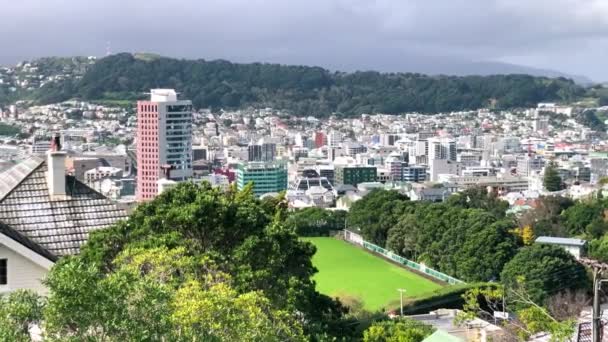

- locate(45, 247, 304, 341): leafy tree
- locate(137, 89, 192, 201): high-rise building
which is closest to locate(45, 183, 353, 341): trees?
locate(45, 247, 304, 341): leafy tree

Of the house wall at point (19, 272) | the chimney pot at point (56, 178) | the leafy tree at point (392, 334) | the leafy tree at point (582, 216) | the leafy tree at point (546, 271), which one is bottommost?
the leafy tree at point (582, 216)

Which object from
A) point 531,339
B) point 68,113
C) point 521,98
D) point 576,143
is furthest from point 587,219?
point 521,98

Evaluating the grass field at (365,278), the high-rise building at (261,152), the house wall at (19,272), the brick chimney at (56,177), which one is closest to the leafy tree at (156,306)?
the house wall at (19,272)

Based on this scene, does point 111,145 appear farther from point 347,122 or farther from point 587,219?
point 587,219

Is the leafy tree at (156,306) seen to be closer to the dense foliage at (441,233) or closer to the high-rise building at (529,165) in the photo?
the dense foliage at (441,233)

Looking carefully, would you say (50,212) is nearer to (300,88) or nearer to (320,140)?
(320,140)
